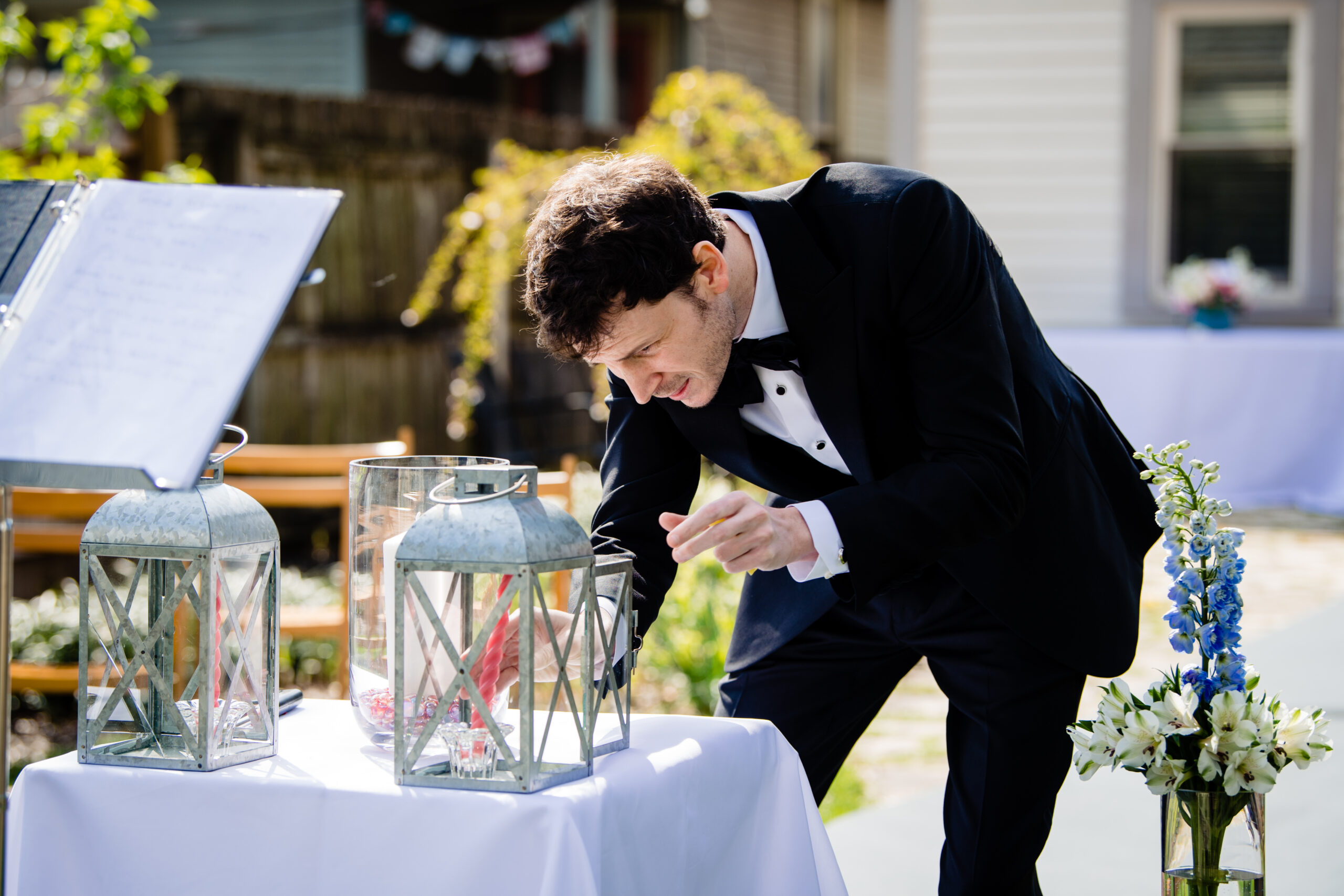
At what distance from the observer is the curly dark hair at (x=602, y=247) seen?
60.8 inches

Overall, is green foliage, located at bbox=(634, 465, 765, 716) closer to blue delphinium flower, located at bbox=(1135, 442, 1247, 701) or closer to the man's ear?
the man's ear

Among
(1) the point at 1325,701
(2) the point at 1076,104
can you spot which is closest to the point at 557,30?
(2) the point at 1076,104

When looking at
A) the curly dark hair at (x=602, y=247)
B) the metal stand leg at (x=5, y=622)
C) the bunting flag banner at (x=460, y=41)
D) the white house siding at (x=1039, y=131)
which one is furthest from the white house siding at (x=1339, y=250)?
the metal stand leg at (x=5, y=622)

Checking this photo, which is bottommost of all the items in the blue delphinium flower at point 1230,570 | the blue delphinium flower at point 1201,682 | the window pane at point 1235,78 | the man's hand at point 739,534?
the blue delphinium flower at point 1201,682

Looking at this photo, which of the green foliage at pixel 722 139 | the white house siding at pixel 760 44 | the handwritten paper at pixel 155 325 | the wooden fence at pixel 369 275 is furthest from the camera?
the white house siding at pixel 760 44

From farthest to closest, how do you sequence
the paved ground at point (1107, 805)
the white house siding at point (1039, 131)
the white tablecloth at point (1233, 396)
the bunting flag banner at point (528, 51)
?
the bunting flag banner at point (528, 51)
the white house siding at point (1039, 131)
the white tablecloth at point (1233, 396)
the paved ground at point (1107, 805)

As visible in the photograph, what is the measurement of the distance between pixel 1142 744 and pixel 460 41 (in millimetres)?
11428

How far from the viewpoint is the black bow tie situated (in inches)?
69.3

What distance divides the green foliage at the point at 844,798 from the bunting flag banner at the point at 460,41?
9529 mm

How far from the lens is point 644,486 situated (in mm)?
1913

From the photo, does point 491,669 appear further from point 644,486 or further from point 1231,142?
point 1231,142

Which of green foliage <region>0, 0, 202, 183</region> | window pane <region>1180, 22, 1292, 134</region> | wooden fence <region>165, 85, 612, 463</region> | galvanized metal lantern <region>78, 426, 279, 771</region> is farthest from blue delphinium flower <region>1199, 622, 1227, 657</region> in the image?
window pane <region>1180, 22, 1292, 134</region>

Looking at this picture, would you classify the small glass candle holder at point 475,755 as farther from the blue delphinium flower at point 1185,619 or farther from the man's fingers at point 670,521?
the blue delphinium flower at point 1185,619

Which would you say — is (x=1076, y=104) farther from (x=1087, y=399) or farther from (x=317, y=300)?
(x=1087, y=399)
